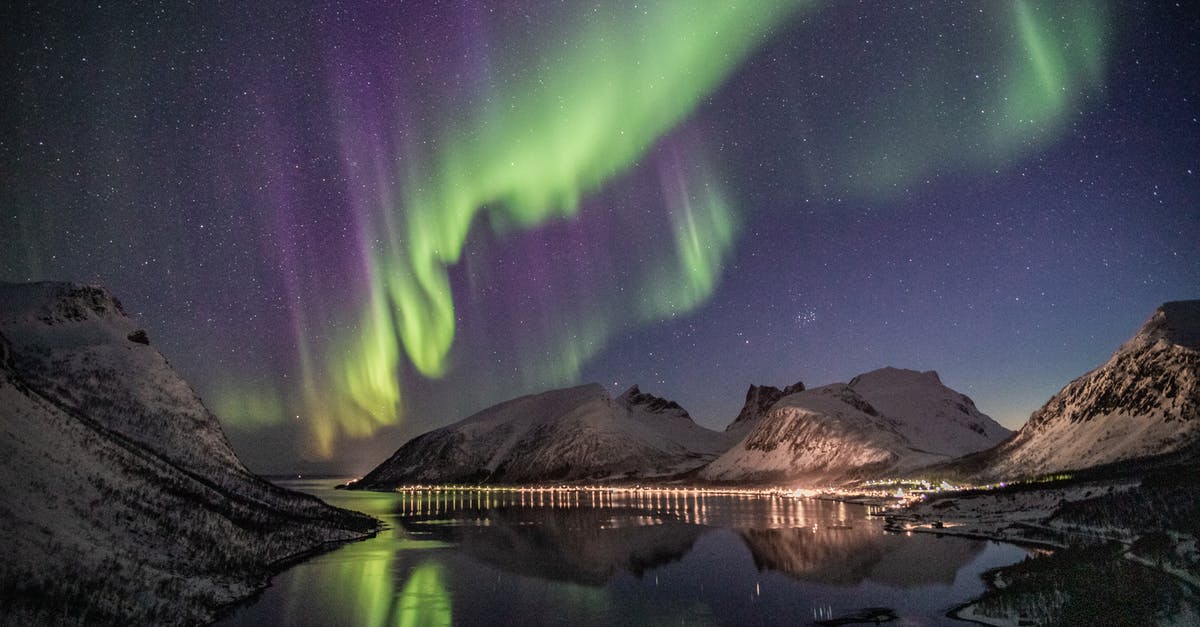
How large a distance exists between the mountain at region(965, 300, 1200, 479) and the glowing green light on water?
119 meters

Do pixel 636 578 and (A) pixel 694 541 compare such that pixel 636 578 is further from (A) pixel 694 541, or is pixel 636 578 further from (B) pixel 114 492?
(B) pixel 114 492

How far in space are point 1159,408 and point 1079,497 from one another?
6029 cm

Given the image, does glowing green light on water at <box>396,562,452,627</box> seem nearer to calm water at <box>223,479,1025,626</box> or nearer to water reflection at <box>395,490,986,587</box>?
calm water at <box>223,479,1025,626</box>

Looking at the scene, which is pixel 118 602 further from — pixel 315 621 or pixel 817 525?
pixel 817 525

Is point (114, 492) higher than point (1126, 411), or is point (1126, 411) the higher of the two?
point (1126, 411)

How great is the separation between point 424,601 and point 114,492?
75.7 ft

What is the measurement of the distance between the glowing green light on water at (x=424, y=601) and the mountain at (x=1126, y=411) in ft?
390

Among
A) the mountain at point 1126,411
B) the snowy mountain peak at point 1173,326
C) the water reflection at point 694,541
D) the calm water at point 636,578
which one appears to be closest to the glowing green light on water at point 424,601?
the calm water at point 636,578

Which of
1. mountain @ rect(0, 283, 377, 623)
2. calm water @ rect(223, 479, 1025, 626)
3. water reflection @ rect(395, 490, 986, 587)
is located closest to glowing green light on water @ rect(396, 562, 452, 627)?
calm water @ rect(223, 479, 1025, 626)

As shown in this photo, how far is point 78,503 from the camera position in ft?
144

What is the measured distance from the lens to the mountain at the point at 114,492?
35.2 m

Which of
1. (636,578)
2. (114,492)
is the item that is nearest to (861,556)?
(636,578)

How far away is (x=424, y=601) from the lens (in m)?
44.8

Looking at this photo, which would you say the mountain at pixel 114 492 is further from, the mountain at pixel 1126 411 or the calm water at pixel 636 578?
the mountain at pixel 1126 411
